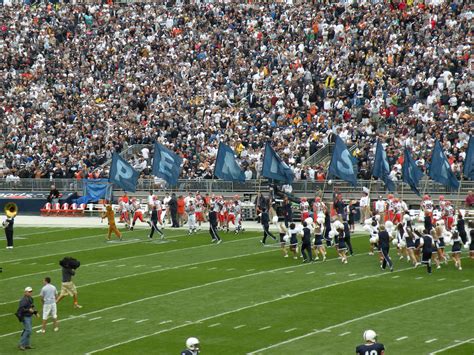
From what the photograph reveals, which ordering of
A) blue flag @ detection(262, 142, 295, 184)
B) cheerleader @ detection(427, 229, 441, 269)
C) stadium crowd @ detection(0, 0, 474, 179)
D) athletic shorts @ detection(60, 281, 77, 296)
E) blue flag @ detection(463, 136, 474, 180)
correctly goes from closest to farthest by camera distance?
athletic shorts @ detection(60, 281, 77, 296)
cheerleader @ detection(427, 229, 441, 269)
blue flag @ detection(463, 136, 474, 180)
blue flag @ detection(262, 142, 295, 184)
stadium crowd @ detection(0, 0, 474, 179)

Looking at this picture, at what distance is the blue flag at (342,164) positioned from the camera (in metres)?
42.2

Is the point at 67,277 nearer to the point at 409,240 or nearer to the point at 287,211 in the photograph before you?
the point at 409,240

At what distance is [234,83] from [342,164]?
15.5m

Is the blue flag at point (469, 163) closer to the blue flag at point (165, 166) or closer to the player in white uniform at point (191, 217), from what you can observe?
the player in white uniform at point (191, 217)

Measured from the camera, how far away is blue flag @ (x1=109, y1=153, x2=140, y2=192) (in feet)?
152

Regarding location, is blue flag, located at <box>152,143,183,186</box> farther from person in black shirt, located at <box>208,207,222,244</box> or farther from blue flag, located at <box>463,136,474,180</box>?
blue flag, located at <box>463,136,474,180</box>

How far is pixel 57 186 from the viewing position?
52625 mm

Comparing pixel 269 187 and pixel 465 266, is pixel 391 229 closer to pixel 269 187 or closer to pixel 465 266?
pixel 465 266

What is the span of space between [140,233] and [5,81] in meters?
22.0

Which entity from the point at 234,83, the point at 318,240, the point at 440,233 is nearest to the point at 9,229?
the point at 318,240

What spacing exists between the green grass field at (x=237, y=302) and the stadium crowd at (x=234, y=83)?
1286 centimetres

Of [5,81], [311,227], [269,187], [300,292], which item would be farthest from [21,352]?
[5,81]

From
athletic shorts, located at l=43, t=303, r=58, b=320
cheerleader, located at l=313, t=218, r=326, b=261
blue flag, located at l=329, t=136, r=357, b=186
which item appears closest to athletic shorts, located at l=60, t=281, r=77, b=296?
athletic shorts, located at l=43, t=303, r=58, b=320

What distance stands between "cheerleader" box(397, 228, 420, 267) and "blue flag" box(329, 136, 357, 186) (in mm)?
8312
